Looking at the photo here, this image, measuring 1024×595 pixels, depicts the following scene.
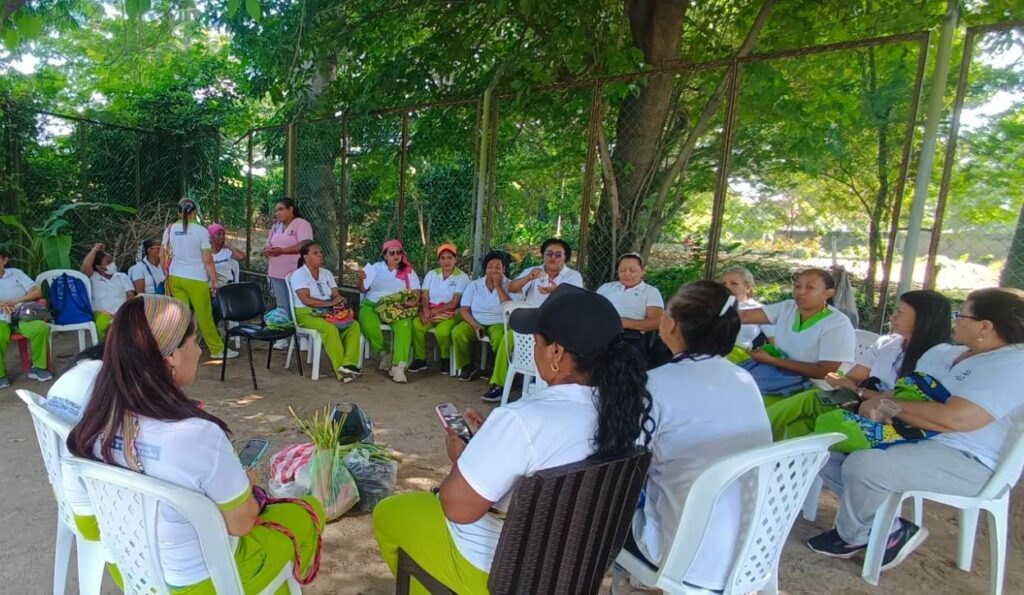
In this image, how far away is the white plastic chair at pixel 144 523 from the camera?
1.35m

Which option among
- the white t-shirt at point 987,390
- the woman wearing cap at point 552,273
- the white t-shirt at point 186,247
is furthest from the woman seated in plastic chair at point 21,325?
the white t-shirt at point 987,390

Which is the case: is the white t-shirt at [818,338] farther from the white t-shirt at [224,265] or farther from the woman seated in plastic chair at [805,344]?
the white t-shirt at [224,265]

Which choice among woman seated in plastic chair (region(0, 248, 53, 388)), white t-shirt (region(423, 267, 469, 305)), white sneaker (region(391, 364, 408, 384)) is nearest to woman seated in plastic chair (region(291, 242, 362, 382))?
white sneaker (region(391, 364, 408, 384))

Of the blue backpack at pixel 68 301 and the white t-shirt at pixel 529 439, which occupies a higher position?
the white t-shirt at pixel 529 439

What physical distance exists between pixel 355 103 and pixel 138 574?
18.2 ft

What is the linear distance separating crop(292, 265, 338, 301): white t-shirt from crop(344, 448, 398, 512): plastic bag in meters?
2.65

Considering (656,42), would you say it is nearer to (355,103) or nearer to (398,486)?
(355,103)

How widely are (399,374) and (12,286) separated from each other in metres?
3.07

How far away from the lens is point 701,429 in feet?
5.65

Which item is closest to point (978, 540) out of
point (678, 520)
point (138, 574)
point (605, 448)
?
point (678, 520)

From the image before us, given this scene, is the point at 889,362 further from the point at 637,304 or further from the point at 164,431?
the point at 164,431

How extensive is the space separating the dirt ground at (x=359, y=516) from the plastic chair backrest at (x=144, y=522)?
839 mm

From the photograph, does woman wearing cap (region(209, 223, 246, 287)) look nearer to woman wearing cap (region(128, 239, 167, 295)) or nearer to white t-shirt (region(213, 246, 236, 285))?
white t-shirt (region(213, 246, 236, 285))

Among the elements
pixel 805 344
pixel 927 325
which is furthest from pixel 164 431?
pixel 805 344
